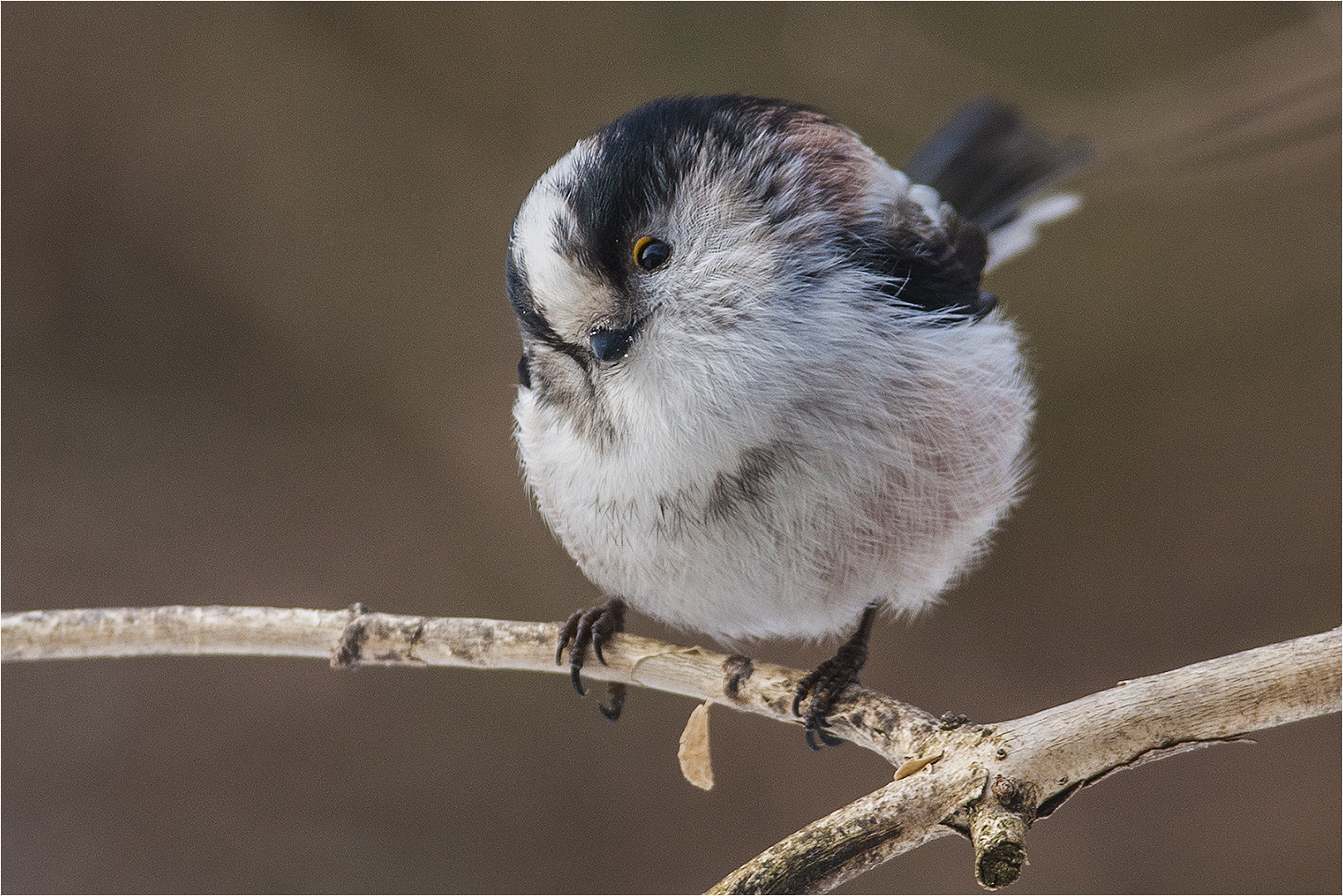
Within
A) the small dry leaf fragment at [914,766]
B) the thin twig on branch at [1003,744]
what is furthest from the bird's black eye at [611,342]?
the small dry leaf fragment at [914,766]

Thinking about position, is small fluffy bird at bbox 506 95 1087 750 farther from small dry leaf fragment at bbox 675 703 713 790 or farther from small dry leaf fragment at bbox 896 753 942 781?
small dry leaf fragment at bbox 896 753 942 781

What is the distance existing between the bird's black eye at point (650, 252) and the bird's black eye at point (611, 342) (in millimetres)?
77

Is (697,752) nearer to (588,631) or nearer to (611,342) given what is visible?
(588,631)

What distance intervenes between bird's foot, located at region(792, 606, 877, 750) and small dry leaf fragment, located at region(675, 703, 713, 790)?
13cm

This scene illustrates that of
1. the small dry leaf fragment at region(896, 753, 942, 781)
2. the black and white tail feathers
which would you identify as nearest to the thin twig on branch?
the small dry leaf fragment at region(896, 753, 942, 781)

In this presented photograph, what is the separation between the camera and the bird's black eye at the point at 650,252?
1299 mm

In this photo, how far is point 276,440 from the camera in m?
2.39

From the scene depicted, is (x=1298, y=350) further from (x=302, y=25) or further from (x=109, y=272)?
(x=109, y=272)

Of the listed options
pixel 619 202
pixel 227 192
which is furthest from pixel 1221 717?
pixel 227 192

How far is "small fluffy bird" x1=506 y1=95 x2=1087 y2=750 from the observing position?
4.27 ft

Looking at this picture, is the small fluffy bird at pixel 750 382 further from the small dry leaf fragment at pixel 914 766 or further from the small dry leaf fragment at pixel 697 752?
the small dry leaf fragment at pixel 914 766

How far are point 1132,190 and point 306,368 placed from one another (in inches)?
71.6

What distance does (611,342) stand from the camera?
129 centimetres

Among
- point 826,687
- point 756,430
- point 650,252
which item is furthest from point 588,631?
point 650,252
